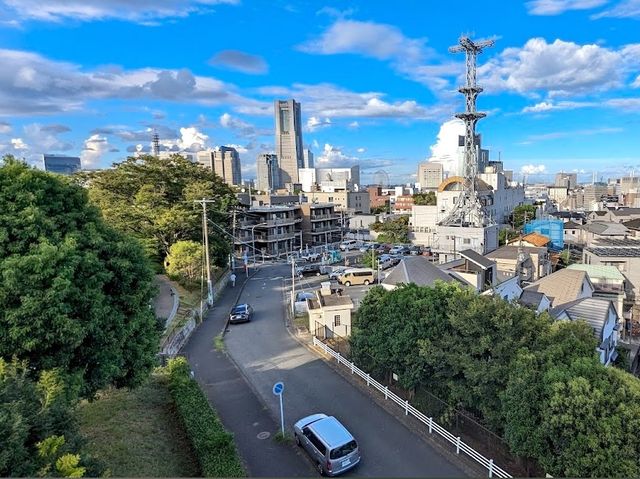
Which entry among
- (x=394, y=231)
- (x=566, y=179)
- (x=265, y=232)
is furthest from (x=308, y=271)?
(x=566, y=179)

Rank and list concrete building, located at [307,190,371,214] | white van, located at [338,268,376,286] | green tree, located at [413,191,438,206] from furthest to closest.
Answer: concrete building, located at [307,190,371,214], green tree, located at [413,191,438,206], white van, located at [338,268,376,286]

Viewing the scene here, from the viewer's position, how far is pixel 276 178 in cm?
13000

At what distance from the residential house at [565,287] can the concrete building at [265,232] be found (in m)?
25.8

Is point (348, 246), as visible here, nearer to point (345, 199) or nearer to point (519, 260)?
point (519, 260)

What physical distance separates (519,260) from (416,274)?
502 inches

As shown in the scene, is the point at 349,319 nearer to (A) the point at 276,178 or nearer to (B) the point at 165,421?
(B) the point at 165,421

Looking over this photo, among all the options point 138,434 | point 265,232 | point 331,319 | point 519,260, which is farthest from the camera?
point 265,232

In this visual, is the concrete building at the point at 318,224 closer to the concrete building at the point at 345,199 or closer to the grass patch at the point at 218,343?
the concrete building at the point at 345,199

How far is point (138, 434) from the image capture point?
9711mm

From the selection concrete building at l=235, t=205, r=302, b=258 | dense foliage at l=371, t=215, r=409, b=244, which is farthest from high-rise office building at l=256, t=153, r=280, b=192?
concrete building at l=235, t=205, r=302, b=258

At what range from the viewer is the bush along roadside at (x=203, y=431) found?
830 centimetres

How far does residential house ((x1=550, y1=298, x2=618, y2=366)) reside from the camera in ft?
61.0

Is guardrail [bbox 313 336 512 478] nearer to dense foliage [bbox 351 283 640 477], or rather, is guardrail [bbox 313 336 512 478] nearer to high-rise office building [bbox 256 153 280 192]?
dense foliage [bbox 351 283 640 477]

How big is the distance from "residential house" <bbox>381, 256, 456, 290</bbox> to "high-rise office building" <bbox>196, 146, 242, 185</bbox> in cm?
9263
